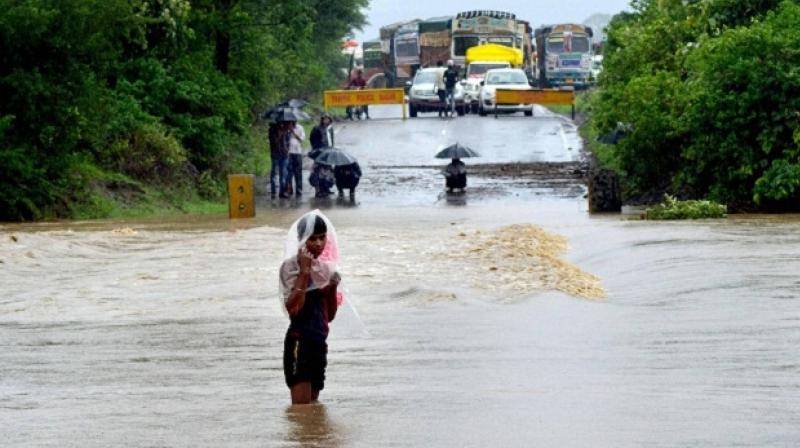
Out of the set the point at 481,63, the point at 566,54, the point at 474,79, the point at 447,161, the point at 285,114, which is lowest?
the point at 447,161

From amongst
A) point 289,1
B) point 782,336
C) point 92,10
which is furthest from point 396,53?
point 782,336

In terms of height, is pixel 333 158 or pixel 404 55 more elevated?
pixel 404 55

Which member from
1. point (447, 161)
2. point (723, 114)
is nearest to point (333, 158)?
point (447, 161)

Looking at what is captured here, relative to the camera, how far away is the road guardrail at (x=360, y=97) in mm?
59350

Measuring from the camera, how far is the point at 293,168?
39.3 metres

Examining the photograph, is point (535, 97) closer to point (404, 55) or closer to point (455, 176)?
point (455, 176)

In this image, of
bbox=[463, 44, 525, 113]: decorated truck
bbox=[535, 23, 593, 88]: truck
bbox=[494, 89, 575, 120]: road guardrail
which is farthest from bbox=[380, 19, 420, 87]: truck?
bbox=[494, 89, 575, 120]: road guardrail

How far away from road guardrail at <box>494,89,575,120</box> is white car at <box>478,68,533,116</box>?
38 centimetres

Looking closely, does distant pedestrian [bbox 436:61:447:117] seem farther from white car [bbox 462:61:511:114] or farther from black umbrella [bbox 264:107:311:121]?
black umbrella [bbox 264:107:311:121]

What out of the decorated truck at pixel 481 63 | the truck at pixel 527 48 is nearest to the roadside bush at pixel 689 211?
the decorated truck at pixel 481 63

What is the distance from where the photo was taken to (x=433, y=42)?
86938mm

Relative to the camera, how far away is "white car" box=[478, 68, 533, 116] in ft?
200

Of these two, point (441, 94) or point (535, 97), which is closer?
point (535, 97)

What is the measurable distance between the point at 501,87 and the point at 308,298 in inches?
1958
